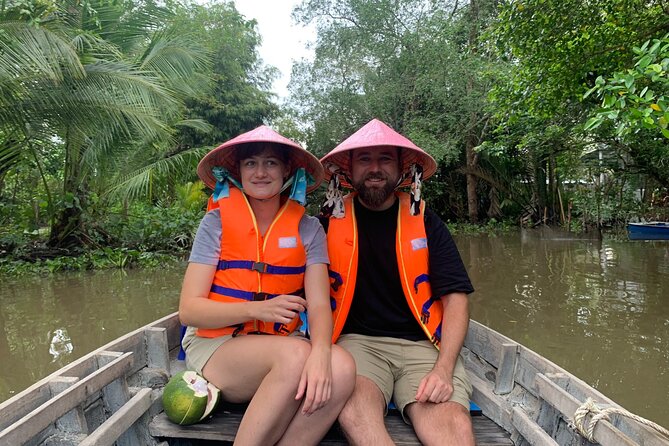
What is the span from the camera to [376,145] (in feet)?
6.73

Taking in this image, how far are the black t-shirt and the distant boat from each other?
10.6 meters

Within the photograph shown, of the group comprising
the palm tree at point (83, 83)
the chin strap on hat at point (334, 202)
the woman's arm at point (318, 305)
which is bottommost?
the woman's arm at point (318, 305)

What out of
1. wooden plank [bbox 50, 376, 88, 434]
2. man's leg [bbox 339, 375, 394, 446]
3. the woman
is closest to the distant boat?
the woman

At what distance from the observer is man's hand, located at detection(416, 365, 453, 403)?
1.73 m

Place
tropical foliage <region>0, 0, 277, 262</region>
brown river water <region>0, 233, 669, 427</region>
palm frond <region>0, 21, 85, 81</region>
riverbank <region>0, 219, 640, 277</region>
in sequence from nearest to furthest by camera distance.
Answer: brown river water <region>0, 233, 669, 427</region>
palm frond <region>0, 21, 85, 81</region>
tropical foliage <region>0, 0, 277, 262</region>
riverbank <region>0, 219, 640, 277</region>

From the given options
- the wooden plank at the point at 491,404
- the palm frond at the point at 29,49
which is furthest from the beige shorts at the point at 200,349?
the palm frond at the point at 29,49

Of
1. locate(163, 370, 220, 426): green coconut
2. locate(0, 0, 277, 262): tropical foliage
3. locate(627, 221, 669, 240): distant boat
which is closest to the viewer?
locate(163, 370, 220, 426): green coconut

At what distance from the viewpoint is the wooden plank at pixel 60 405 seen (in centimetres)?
132

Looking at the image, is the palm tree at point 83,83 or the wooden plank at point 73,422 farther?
the palm tree at point 83,83

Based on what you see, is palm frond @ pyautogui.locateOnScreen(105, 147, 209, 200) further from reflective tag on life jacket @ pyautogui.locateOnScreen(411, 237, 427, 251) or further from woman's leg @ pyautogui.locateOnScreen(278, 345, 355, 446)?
woman's leg @ pyautogui.locateOnScreen(278, 345, 355, 446)

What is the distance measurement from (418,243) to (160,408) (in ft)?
4.05

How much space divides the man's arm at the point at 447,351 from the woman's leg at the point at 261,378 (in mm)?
468

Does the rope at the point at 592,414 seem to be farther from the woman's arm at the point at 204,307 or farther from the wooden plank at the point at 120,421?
the wooden plank at the point at 120,421

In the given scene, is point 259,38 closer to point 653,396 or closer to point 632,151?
point 632,151
